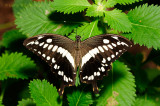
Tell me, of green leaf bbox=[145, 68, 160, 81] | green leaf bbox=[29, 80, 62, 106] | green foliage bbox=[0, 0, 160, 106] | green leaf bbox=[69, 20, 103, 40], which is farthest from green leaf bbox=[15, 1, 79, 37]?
green leaf bbox=[145, 68, 160, 81]

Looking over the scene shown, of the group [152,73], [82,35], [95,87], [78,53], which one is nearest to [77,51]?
[78,53]

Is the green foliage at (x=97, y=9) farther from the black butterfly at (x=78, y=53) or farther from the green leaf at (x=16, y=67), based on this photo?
the green leaf at (x=16, y=67)

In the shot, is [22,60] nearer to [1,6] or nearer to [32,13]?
[32,13]

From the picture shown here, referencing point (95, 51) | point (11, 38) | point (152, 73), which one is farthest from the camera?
point (152, 73)

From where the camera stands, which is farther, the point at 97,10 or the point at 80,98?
the point at 97,10

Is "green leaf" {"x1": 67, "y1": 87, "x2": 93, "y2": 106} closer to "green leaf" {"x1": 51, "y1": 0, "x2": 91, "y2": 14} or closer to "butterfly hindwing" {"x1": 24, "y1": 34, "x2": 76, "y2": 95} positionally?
"butterfly hindwing" {"x1": 24, "y1": 34, "x2": 76, "y2": 95}

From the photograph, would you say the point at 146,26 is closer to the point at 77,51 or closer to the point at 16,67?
the point at 77,51
